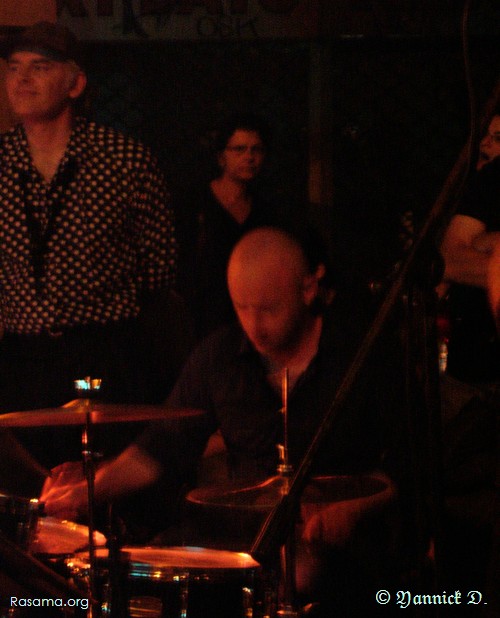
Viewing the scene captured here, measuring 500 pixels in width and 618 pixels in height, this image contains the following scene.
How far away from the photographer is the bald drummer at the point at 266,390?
258 cm

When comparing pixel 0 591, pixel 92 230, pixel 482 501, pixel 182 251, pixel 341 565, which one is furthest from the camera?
pixel 182 251

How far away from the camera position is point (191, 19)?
379 cm

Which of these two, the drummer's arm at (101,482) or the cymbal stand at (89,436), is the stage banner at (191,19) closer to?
the drummer's arm at (101,482)

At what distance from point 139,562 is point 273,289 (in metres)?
1.04

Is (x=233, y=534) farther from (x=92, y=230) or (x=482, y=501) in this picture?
(x=92, y=230)

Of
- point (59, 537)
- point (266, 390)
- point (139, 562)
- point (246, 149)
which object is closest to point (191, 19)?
point (246, 149)

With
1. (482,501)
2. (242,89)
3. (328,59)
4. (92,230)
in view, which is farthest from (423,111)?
(482,501)

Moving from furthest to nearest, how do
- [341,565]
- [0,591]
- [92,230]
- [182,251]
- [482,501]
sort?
[182,251] → [92,230] → [482,501] → [341,565] → [0,591]

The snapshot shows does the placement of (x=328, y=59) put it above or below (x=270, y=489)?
above

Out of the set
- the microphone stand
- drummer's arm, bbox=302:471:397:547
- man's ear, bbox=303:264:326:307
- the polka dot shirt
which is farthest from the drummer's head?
the microphone stand

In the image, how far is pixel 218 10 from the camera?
3.76 metres

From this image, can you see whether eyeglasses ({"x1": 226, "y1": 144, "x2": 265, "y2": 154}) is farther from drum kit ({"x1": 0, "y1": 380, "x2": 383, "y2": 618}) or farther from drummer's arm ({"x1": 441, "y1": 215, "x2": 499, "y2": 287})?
drum kit ({"x1": 0, "y1": 380, "x2": 383, "y2": 618})

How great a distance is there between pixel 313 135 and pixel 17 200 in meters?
1.18

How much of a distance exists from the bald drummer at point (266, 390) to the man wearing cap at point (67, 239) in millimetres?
612
